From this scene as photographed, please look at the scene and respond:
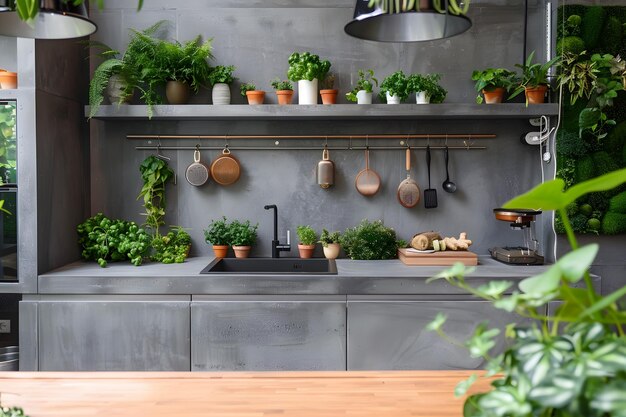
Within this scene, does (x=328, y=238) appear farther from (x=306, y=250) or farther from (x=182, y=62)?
(x=182, y=62)

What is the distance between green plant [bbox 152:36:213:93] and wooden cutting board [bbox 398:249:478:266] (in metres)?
1.57

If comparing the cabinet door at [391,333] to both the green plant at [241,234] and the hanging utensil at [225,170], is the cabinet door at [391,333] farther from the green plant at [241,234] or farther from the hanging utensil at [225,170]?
the hanging utensil at [225,170]

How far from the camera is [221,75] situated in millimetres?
3213

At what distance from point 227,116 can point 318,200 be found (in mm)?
763

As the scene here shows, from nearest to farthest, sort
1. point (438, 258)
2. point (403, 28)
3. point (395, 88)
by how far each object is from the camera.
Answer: point (403, 28) → point (438, 258) → point (395, 88)

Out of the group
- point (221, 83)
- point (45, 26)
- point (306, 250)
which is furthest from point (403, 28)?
point (306, 250)

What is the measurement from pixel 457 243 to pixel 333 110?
3.32 ft

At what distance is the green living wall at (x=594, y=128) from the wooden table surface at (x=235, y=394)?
2159mm

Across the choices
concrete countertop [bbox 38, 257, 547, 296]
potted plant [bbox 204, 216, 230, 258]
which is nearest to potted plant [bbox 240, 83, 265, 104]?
potted plant [bbox 204, 216, 230, 258]

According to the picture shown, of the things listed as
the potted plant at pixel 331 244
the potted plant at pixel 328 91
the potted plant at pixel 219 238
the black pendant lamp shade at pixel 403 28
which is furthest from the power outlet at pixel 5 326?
the black pendant lamp shade at pixel 403 28

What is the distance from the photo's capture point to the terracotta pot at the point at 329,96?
3141mm

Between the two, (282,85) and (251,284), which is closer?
(251,284)

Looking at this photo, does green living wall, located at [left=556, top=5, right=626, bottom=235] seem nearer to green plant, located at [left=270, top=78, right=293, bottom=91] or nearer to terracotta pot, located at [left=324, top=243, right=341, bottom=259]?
terracotta pot, located at [left=324, top=243, right=341, bottom=259]

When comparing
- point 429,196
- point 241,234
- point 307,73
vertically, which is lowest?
point 241,234
